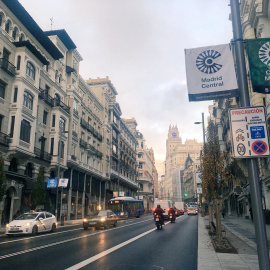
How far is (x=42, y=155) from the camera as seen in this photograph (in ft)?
104

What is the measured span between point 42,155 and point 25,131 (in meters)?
4.47

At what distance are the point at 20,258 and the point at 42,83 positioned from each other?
2732 centimetres

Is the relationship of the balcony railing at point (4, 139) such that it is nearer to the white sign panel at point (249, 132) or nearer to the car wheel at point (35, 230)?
the car wheel at point (35, 230)

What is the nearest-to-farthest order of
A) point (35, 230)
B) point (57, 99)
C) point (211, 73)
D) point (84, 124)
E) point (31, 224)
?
1. point (211, 73)
2. point (31, 224)
3. point (35, 230)
4. point (57, 99)
5. point (84, 124)

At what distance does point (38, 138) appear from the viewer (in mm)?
31781

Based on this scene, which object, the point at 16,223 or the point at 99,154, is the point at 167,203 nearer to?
the point at 99,154

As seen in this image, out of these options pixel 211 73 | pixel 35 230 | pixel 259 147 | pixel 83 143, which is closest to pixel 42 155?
pixel 83 143

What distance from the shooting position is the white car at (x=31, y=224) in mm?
16797

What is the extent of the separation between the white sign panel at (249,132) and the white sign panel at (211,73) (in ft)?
2.82

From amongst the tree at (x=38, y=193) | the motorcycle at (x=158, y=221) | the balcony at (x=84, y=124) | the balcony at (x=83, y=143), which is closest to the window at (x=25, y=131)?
the tree at (x=38, y=193)

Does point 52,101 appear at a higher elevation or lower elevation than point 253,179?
higher

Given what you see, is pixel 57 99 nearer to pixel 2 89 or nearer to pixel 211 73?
pixel 2 89

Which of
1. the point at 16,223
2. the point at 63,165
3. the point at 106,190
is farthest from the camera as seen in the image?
the point at 106,190

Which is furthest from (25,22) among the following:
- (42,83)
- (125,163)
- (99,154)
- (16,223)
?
(125,163)
